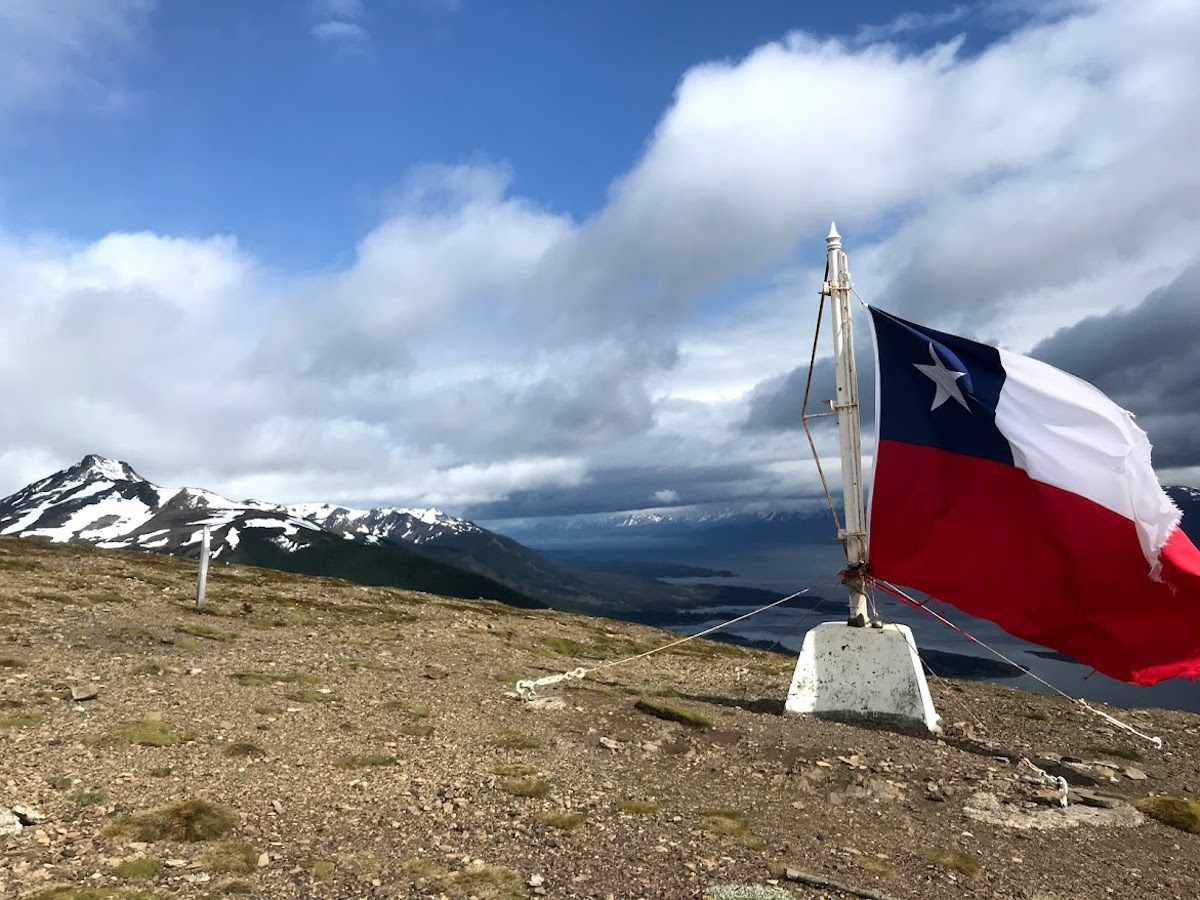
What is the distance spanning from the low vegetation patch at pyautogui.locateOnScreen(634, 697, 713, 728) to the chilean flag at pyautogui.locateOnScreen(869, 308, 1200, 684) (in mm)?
4807

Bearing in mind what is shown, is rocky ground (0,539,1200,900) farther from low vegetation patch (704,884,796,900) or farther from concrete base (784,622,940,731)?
concrete base (784,622,940,731)

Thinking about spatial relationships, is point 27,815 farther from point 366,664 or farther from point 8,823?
point 366,664

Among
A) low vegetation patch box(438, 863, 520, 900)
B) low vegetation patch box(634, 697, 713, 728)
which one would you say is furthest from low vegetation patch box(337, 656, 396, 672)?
low vegetation patch box(438, 863, 520, 900)

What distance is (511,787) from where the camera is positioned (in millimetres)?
12055

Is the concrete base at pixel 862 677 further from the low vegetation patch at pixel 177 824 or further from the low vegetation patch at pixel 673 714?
the low vegetation patch at pixel 177 824

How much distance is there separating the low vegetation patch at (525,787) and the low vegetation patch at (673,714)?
493 cm

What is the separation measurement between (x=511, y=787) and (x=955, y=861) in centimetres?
635

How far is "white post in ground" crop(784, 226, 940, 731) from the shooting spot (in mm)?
15852

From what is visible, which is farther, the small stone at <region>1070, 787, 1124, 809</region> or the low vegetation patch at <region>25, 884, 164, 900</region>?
the small stone at <region>1070, 787, 1124, 809</region>

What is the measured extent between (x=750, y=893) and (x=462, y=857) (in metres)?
3.55

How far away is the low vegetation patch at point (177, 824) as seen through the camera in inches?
373

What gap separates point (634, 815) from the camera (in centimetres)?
1130

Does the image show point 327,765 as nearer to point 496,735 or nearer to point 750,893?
point 496,735

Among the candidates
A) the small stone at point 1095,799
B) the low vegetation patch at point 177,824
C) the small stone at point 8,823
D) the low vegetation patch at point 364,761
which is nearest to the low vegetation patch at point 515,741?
the low vegetation patch at point 364,761
